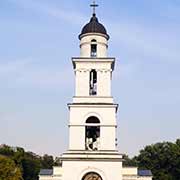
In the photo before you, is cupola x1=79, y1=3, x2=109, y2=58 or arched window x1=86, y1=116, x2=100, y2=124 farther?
cupola x1=79, y1=3, x2=109, y2=58

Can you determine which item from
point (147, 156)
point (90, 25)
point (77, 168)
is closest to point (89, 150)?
point (77, 168)

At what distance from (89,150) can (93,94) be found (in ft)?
10.4

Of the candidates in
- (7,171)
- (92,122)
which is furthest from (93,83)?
(7,171)

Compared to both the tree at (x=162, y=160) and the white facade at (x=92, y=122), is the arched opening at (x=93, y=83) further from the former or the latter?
the tree at (x=162, y=160)

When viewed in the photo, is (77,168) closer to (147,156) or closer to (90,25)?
(90,25)

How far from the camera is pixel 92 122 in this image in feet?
92.1

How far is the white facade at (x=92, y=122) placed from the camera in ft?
89.2

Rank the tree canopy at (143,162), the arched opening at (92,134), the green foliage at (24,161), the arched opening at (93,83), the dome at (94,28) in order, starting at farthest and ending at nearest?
the green foliage at (24,161) < the tree canopy at (143,162) < the dome at (94,28) < the arched opening at (93,83) < the arched opening at (92,134)

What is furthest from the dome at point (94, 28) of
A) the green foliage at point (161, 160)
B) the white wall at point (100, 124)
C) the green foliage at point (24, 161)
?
the green foliage at point (24, 161)

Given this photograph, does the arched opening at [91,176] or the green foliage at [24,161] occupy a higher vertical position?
the green foliage at [24,161]

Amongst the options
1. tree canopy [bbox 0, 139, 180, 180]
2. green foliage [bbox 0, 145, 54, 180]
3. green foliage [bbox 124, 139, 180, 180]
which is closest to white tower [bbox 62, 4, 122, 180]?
tree canopy [bbox 0, 139, 180, 180]

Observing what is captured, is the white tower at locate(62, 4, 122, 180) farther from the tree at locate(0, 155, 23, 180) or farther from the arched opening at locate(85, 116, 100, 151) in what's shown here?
the tree at locate(0, 155, 23, 180)

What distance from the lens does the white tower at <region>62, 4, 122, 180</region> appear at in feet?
89.2

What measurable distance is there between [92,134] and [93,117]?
1.09m
